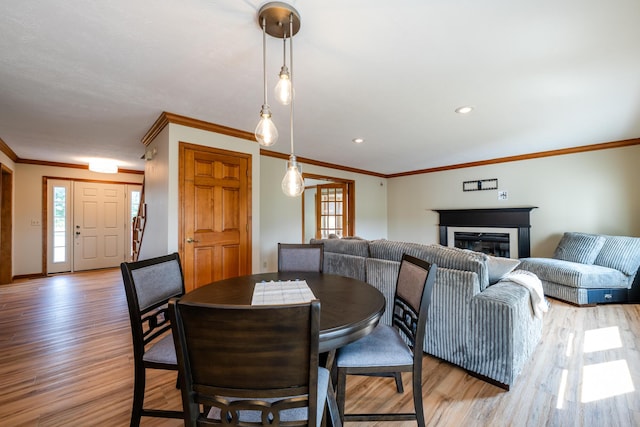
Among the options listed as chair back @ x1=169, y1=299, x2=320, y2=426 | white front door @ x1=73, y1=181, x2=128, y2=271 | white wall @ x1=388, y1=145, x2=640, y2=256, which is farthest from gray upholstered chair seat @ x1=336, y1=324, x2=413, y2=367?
white front door @ x1=73, y1=181, x2=128, y2=271

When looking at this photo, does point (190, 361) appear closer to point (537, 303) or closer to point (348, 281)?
point (348, 281)

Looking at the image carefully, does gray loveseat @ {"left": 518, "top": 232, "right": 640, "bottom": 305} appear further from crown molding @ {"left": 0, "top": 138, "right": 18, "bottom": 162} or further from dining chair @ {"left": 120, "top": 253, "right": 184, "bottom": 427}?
crown molding @ {"left": 0, "top": 138, "right": 18, "bottom": 162}

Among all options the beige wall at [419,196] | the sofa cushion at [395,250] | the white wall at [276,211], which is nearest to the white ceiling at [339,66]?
the beige wall at [419,196]

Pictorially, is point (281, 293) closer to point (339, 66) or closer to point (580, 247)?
point (339, 66)

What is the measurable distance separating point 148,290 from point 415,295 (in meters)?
1.48

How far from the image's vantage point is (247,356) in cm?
77

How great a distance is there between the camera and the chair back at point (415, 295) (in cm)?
138

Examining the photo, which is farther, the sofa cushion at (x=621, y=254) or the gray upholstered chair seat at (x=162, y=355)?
the sofa cushion at (x=621, y=254)

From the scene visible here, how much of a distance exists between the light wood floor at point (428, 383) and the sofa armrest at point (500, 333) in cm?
12

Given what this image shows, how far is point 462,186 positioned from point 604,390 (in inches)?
172

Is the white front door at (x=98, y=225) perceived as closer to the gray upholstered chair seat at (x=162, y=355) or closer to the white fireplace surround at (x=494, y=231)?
the gray upholstered chair seat at (x=162, y=355)

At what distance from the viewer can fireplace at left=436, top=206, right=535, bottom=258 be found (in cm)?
481

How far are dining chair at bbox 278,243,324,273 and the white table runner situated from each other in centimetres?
51

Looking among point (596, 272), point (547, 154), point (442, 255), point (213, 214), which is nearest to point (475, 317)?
point (442, 255)
